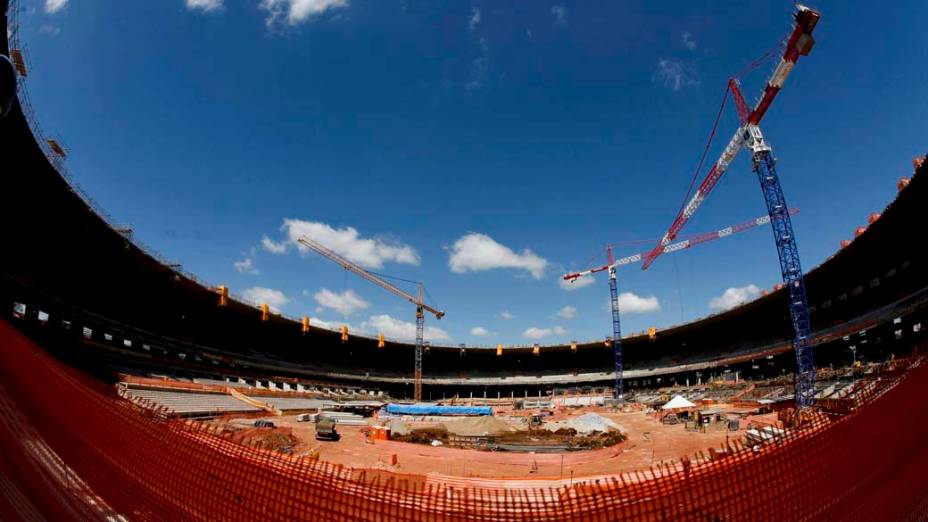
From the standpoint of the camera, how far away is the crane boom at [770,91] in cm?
4231

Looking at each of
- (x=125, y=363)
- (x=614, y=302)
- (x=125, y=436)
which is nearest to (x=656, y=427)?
(x=125, y=436)

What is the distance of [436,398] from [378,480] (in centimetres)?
9271

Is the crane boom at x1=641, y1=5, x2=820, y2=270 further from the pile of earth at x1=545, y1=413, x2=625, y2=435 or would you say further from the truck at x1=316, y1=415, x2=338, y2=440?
the truck at x1=316, y1=415, x2=338, y2=440

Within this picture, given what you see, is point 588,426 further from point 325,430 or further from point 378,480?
point 378,480

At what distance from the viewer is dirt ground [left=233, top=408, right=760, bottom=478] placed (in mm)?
19156

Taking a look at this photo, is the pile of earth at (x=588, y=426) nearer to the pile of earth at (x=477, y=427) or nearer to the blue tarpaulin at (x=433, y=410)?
the pile of earth at (x=477, y=427)

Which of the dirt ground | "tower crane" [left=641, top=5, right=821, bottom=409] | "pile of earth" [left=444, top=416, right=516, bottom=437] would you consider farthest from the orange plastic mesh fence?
"tower crane" [left=641, top=5, right=821, bottom=409]

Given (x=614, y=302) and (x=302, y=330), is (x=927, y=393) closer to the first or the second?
(x=302, y=330)

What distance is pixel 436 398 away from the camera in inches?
3718

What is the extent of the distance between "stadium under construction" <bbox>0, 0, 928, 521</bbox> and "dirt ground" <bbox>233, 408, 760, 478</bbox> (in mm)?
196

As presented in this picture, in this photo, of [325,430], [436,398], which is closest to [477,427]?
[325,430]

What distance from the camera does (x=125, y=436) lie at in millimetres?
6617

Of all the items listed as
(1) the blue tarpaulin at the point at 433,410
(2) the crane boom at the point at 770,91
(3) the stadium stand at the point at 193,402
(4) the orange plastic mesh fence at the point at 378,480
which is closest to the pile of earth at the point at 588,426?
(1) the blue tarpaulin at the point at 433,410

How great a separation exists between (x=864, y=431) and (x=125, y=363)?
4633cm
